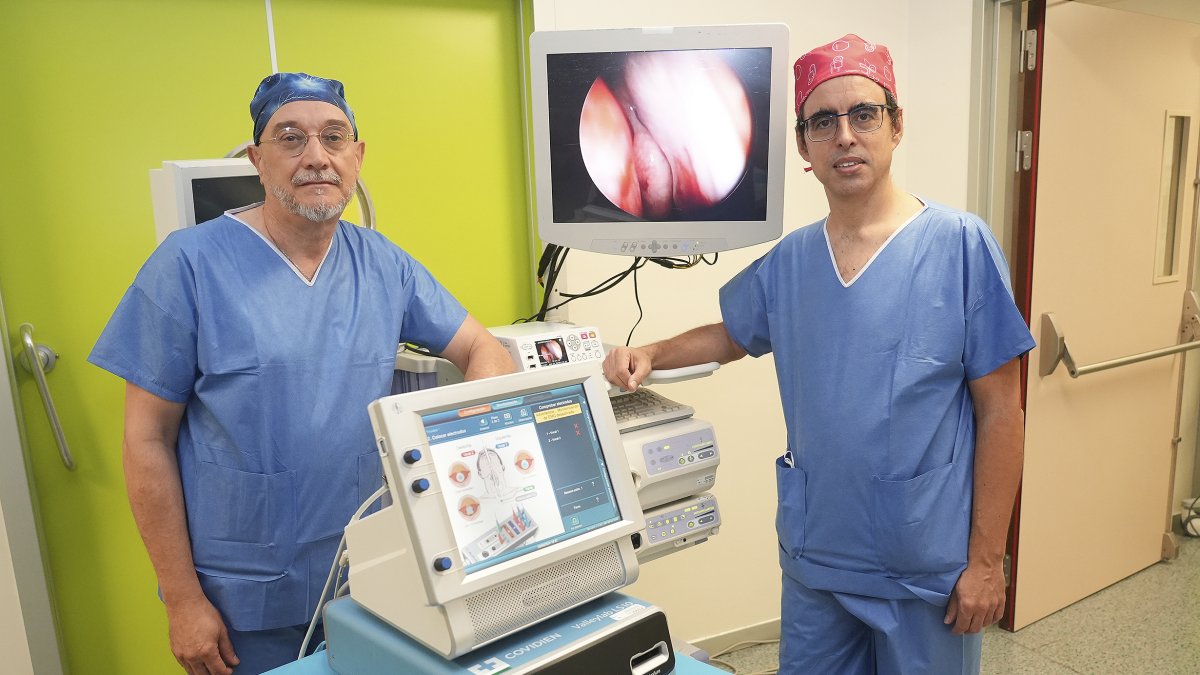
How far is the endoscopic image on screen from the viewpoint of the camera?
5.48 ft

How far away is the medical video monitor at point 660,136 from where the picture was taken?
166 cm

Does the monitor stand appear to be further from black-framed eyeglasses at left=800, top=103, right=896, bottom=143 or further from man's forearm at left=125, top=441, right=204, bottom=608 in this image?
black-framed eyeglasses at left=800, top=103, right=896, bottom=143

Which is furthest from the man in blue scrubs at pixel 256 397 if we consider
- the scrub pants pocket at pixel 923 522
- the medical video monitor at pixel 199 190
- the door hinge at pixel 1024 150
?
the door hinge at pixel 1024 150

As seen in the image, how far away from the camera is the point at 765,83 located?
1672mm

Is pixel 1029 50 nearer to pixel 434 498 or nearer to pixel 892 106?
pixel 892 106

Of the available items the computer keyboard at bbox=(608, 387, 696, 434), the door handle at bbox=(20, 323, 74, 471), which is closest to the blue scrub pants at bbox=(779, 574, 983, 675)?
the computer keyboard at bbox=(608, 387, 696, 434)

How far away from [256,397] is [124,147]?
0.92 m

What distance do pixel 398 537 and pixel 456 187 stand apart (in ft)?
4.74

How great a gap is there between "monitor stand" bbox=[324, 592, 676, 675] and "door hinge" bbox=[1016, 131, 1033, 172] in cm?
203

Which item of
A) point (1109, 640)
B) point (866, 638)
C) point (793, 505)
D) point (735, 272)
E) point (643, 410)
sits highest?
point (735, 272)

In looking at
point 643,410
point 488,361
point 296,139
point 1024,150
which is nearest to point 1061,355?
point 1024,150

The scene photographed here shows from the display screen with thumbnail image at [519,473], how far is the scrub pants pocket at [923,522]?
59 centimetres

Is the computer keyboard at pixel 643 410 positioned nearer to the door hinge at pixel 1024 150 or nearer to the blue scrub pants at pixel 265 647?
the blue scrub pants at pixel 265 647

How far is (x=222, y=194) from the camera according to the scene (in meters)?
1.61
